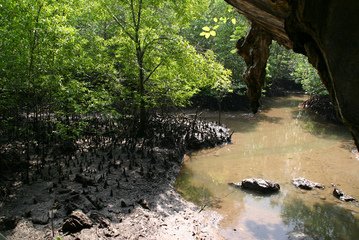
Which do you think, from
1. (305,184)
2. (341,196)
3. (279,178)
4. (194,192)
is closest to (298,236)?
(341,196)

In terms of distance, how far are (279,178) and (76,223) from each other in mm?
8341

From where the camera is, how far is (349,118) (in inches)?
102

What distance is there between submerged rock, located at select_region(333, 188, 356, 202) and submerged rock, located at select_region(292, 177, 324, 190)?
0.70 meters

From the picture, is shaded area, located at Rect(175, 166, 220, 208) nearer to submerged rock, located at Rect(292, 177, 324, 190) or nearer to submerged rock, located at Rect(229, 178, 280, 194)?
submerged rock, located at Rect(229, 178, 280, 194)

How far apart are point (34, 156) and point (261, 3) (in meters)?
10.5

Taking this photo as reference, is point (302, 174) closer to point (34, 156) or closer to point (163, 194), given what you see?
point (163, 194)

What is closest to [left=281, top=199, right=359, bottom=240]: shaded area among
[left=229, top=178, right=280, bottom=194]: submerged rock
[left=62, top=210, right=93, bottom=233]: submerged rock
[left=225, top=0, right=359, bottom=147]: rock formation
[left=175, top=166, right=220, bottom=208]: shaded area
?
[left=229, top=178, right=280, bottom=194]: submerged rock

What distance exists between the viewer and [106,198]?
9852 millimetres

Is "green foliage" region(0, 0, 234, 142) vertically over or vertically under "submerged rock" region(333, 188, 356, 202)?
over

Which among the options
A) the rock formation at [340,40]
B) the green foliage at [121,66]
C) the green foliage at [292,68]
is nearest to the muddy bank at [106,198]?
the green foliage at [121,66]

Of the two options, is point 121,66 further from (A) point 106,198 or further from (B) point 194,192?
(A) point 106,198

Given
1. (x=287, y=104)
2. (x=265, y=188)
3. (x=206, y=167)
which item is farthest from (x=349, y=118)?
(x=287, y=104)

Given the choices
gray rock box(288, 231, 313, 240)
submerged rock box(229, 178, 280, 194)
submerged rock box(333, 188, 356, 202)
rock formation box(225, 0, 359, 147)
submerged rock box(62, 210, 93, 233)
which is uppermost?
rock formation box(225, 0, 359, 147)

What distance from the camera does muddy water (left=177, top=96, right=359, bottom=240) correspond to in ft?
32.7
